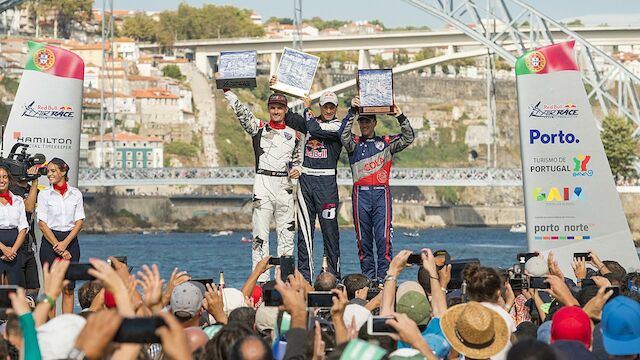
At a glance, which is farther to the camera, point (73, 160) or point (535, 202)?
point (535, 202)

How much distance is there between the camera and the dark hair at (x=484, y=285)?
707 centimetres

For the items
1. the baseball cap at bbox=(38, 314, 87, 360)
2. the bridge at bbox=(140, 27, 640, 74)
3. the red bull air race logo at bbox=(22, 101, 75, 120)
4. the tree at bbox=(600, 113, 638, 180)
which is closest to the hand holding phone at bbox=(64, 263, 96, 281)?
the baseball cap at bbox=(38, 314, 87, 360)

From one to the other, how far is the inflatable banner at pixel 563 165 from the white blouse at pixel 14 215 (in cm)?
696

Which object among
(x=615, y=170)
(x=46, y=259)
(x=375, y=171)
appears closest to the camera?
(x=46, y=259)

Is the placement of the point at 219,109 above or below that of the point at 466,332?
above

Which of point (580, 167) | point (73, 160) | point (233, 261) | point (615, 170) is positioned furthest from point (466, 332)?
point (615, 170)

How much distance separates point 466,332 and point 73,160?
884 cm

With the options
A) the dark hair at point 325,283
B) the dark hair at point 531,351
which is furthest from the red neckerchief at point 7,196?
the dark hair at point 531,351

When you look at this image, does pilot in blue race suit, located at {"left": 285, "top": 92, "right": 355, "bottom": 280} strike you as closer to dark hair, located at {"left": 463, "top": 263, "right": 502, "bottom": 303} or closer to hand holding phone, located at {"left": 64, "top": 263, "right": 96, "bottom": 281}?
dark hair, located at {"left": 463, "top": 263, "right": 502, "bottom": 303}

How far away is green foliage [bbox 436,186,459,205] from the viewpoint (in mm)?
147375

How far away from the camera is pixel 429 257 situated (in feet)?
24.9

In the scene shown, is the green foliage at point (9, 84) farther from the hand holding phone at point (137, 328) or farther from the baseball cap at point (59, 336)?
the hand holding phone at point (137, 328)

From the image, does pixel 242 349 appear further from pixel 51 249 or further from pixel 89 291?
pixel 51 249

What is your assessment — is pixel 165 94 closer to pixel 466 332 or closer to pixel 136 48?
pixel 136 48
